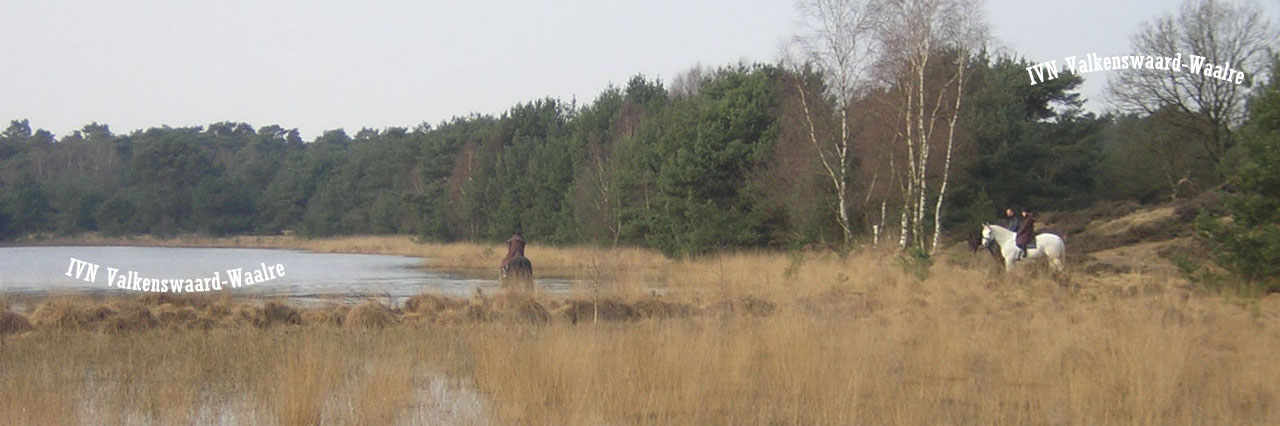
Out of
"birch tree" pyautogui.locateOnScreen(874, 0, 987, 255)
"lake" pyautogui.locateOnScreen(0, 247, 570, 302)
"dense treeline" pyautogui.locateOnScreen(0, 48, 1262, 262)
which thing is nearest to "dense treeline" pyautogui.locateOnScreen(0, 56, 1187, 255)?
"dense treeline" pyautogui.locateOnScreen(0, 48, 1262, 262)

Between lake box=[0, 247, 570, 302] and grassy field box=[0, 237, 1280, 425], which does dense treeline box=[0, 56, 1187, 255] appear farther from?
grassy field box=[0, 237, 1280, 425]

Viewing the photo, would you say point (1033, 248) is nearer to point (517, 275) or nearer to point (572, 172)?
point (517, 275)

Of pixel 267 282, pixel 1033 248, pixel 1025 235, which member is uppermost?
pixel 1025 235

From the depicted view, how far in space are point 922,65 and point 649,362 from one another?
19.2 metres

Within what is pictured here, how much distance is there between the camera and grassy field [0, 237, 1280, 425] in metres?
8.48

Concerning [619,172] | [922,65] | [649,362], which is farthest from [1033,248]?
[619,172]

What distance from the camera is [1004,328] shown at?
12.7m

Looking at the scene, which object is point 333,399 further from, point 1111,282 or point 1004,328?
point 1111,282

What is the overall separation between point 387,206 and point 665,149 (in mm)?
46181

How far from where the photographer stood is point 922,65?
27.0 meters

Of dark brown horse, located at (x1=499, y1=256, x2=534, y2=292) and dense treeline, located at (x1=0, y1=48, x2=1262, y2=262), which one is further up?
dense treeline, located at (x1=0, y1=48, x2=1262, y2=262)

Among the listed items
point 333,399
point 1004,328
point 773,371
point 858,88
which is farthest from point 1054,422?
point 858,88

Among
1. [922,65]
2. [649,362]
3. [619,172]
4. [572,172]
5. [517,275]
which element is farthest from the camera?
[572,172]

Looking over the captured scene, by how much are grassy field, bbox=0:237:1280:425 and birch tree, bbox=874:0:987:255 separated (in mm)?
10733
